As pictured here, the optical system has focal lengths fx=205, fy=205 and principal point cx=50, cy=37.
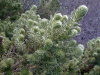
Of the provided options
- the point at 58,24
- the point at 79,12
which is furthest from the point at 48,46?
the point at 79,12

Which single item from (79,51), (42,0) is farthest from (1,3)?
(79,51)

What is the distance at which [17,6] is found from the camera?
16.9 ft

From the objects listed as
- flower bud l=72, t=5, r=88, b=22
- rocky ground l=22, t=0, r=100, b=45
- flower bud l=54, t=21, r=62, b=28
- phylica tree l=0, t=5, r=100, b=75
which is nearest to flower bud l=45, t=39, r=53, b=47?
phylica tree l=0, t=5, r=100, b=75

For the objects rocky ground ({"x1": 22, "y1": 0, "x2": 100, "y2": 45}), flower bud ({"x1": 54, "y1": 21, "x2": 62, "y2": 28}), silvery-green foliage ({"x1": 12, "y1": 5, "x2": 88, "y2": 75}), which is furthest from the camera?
rocky ground ({"x1": 22, "y1": 0, "x2": 100, "y2": 45})

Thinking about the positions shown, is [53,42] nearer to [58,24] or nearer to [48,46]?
[48,46]

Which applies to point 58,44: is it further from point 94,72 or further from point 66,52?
point 94,72

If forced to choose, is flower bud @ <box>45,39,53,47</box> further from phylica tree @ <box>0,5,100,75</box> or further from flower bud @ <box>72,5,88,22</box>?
flower bud @ <box>72,5,88,22</box>

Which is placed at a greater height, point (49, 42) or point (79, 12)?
point (79, 12)

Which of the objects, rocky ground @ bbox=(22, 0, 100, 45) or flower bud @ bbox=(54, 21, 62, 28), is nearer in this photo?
flower bud @ bbox=(54, 21, 62, 28)

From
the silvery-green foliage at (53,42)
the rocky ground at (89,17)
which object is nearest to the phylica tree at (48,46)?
the silvery-green foliage at (53,42)

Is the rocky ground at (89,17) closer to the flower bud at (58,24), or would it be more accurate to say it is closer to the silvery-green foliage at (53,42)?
the silvery-green foliage at (53,42)

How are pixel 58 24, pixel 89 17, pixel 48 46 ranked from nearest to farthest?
pixel 58 24
pixel 48 46
pixel 89 17

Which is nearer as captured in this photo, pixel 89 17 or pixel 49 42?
pixel 49 42

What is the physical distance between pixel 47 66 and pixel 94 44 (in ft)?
4.26
